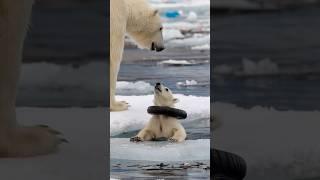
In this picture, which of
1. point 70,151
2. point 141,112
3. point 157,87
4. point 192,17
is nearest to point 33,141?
point 70,151

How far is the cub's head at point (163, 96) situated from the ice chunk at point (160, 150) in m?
0.22

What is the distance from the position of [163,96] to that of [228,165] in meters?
0.49

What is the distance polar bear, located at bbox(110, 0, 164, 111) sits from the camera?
2572 millimetres

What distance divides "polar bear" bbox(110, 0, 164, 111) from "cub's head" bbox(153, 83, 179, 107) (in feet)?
0.55

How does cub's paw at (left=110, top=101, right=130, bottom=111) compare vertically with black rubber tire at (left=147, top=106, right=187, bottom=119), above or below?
above

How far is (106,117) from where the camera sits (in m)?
2.41

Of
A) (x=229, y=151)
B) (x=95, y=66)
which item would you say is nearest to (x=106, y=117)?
(x=95, y=66)

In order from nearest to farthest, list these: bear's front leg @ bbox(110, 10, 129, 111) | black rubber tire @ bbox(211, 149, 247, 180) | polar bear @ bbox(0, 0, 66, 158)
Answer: polar bear @ bbox(0, 0, 66, 158) → black rubber tire @ bbox(211, 149, 247, 180) → bear's front leg @ bbox(110, 10, 129, 111)

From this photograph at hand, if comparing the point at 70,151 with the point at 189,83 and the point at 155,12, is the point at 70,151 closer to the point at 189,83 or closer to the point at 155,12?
the point at 189,83

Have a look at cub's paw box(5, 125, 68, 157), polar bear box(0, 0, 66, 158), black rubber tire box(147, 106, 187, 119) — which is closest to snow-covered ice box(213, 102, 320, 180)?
black rubber tire box(147, 106, 187, 119)

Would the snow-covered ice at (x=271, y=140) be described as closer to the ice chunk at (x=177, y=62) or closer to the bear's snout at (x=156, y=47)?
the ice chunk at (x=177, y=62)

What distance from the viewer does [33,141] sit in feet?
7.77

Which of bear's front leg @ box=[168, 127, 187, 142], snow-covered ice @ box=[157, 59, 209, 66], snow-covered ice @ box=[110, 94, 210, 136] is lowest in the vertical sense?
bear's front leg @ box=[168, 127, 187, 142]

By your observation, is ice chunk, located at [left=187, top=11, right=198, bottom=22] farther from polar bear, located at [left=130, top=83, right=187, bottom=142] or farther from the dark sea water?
polar bear, located at [left=130, top=83, right=187, bottom=142]
